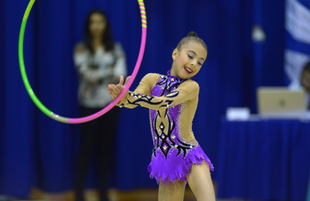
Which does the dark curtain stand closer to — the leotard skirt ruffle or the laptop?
the laptop

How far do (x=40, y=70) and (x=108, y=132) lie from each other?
4.55 feet

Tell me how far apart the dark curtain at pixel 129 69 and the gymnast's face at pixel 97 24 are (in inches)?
28.5

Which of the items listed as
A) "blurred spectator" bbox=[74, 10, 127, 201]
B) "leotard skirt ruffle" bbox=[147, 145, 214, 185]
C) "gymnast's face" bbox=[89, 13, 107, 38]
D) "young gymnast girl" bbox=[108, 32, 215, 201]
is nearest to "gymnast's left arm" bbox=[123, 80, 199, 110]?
"young gymnast girl" bbox=[108, 32, 215, 201]

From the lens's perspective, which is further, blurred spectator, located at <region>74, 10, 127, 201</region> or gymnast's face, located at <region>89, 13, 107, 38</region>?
gymnast's face, located at <region>89, 13, 107, 38</region>

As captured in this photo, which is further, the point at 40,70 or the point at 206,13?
the point at 206,13

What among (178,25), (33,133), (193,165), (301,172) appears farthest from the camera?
(178,25)

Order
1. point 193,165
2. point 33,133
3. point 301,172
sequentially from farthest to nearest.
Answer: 1. point 33,133
2. point 301,172
3. point 193,165

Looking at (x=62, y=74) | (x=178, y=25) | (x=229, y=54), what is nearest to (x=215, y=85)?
(x=229, y=54)

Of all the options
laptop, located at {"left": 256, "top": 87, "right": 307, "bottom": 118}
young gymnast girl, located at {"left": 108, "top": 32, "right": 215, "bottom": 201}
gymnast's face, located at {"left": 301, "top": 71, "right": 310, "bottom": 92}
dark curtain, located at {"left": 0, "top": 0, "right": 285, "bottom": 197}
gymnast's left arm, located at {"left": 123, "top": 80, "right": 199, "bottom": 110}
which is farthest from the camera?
gymnast's face, located at {"left": 301, "top": 71, "right": 310, "bottom": 92}

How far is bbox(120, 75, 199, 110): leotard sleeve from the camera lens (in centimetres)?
189

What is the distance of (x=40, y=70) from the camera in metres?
4.76

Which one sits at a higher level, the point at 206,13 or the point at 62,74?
the point at 206,13

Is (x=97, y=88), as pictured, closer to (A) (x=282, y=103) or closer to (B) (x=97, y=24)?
(B) (x=97, y=24)

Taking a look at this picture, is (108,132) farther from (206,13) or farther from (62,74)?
(206,13)
